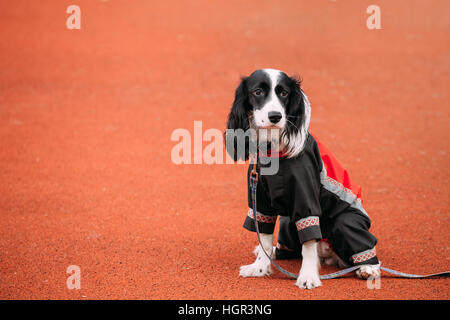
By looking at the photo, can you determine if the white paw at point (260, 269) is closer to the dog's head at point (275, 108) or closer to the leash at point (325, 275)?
the leash at point (325, 275)

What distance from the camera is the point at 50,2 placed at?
63.3ft

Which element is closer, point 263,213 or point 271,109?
point 271,109

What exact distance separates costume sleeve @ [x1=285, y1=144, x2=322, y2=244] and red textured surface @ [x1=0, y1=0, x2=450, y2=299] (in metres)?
0.56

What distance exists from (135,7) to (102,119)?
30.1 ft

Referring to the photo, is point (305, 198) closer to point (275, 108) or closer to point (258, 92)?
point (275, 108)

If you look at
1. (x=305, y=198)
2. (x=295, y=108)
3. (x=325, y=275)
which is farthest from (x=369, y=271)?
(x=295, y=108)

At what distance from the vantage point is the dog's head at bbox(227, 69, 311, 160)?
15.1ft

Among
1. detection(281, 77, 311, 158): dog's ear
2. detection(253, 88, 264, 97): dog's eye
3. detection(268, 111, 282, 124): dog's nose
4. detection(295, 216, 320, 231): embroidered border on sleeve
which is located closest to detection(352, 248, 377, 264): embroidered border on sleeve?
detection(295, 216, 320, 231): embroidered border on sleeve

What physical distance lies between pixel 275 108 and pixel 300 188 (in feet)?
2.39

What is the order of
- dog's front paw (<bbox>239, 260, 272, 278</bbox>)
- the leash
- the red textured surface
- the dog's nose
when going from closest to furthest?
the dog's nose, the leash, dog's front paw (<bbox>239, 260, 272, 278</bbox>), the red textured surface

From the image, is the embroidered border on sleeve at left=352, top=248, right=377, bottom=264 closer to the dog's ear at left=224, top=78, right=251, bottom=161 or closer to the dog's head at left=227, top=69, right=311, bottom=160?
the dog's head at left=227, top=69, right=311, bottom=160

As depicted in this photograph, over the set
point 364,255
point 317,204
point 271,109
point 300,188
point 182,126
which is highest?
point 271,109

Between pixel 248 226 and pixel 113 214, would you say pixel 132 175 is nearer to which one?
pixel 113 214

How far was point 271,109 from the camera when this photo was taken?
4.57m
